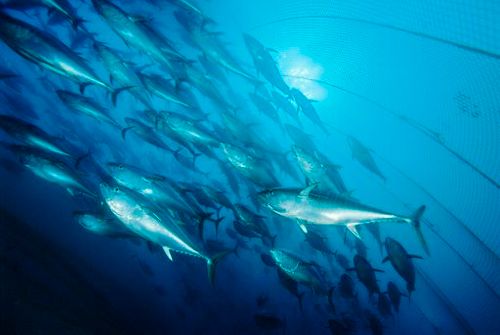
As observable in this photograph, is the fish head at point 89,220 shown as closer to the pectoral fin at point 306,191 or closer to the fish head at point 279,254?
the fish head at point 279,254

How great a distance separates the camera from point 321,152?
33.6 ft

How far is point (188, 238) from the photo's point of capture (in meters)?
2.74

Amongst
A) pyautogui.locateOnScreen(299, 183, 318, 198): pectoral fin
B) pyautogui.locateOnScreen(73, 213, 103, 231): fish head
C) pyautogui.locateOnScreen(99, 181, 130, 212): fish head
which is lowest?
pyautogui.locateOnScreen(73, 213, 103, 231): fish head

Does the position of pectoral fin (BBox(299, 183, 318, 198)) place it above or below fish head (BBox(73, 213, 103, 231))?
above

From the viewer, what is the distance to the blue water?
17.3ft

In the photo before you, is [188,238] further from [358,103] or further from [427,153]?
[427,153]

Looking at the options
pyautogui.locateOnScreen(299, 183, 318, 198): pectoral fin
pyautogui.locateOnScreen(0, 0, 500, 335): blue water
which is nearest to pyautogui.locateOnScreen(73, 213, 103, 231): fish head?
pyautogui.locateOnScreen(0, 0, 500, 335): blue water

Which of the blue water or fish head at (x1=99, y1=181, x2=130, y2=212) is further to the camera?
the blue water

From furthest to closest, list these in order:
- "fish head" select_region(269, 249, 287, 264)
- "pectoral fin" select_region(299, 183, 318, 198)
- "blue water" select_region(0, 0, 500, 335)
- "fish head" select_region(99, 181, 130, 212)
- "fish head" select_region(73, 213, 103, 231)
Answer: "blue water" select_region(0, 0, 500, 335) → "fish head" select_region(73, 213, 103, 231) → "fish head" select_region(269, 249, 287, 264) → "fish head" select_region(99, 181, 130, 212) → "pectoral fin" select_region(299, 183, 318, 198)

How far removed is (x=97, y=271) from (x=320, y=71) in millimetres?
9437

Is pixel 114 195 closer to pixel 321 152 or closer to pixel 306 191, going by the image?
pixel 306 191

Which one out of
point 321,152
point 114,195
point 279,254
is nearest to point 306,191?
point 114,195

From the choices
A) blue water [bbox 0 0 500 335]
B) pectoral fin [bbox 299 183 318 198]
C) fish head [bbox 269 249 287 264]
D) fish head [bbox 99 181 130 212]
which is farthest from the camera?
blue water [bbox 0 0 500 335]

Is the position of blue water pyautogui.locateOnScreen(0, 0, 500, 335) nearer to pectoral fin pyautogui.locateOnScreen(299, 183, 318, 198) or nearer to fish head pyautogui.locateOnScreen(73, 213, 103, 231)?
fish head pyautogui.locateOnScreen(73, 213, 103, 231)
